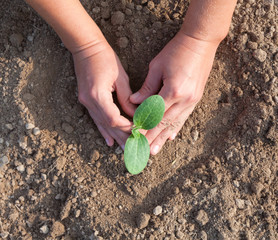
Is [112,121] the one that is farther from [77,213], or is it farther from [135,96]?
[77,213]

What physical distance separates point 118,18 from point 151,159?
2.47 ft

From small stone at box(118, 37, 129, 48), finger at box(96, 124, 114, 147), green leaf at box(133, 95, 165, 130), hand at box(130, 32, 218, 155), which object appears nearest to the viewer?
green leaf at box(133, 95, 165, 130)

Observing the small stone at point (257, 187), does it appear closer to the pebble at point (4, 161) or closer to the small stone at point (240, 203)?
the small stone at point (240, 203)

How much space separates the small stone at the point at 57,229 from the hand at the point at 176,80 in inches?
22.2

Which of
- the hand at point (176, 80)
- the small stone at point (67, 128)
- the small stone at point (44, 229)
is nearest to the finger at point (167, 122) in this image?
the hand at point (176, 80)

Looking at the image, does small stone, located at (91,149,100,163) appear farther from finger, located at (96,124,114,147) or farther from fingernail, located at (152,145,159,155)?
fingernail, located at (152,145,159,155)

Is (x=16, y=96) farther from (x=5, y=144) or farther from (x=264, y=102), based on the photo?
(x=264, y=102)

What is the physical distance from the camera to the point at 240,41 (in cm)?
188

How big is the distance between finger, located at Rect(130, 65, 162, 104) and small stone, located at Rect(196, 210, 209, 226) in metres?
0.60

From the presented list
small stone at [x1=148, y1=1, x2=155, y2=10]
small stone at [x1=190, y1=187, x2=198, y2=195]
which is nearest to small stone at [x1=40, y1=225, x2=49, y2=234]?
small stone at [x1=190, y1=187, x2=198, y2=195]

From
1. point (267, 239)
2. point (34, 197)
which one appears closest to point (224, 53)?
point (267, 239)

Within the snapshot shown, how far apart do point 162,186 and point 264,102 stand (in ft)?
2.16

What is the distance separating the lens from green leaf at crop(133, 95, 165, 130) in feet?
5.15

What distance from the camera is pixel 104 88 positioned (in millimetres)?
1693
